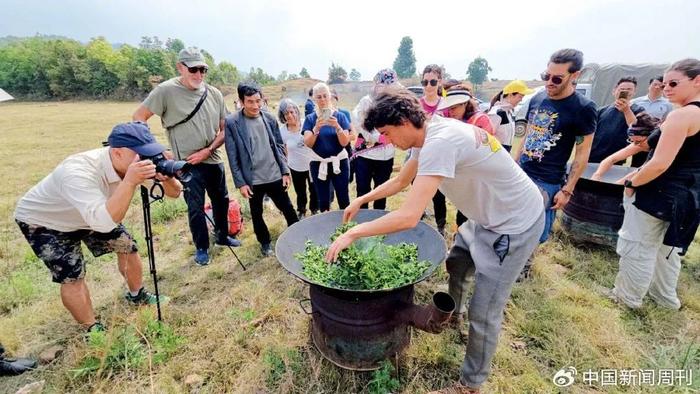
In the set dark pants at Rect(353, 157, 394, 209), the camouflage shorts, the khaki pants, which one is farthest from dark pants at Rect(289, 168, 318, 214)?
the khaki pants

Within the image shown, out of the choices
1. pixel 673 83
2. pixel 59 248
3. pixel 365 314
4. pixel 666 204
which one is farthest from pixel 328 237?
pixel 673 83

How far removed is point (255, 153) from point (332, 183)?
1.16 m

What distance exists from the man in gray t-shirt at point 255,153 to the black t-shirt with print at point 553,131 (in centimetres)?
254

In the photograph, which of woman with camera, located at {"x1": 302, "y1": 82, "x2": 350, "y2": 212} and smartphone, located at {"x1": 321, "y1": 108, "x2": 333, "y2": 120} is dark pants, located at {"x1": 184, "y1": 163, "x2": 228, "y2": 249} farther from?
smartphone, located at {"x1": 321, "y1": 108, "x2": 333, "y2": 120}

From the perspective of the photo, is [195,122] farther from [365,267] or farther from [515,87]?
[515,87]

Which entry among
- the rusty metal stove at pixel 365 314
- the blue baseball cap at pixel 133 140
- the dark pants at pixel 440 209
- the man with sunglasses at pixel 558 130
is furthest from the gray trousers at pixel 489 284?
the blue baseball cap at pixel 133 140

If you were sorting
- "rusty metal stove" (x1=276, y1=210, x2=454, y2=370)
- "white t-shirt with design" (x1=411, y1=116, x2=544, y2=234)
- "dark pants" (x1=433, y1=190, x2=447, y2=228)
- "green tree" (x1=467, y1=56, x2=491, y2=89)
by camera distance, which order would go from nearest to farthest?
1. "white t-shirt with design" (x1=411, y1=116, x2=544, y2=234)
2. "rusty metal stove" (x1=276, y1=210, x2=454, y2=370)
3. "dark pants" (x1=433, y1=190, x2=447, y2=228)
4. "green tree" (x1=467, y1=56, x2=491, y2=89)

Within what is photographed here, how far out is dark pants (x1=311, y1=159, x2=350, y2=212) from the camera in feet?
14.1

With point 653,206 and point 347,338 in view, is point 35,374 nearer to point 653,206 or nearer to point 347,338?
→ point 347,338

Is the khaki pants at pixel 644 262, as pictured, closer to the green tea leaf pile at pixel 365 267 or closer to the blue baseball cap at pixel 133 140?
the green tea leaf pile at pixel 365 267

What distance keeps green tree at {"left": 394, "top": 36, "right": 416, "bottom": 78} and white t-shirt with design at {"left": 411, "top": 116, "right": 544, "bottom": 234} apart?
88.8 m

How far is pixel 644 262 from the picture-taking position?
114 inches

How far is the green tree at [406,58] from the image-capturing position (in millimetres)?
84750

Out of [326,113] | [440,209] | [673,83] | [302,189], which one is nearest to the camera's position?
[673,83]
